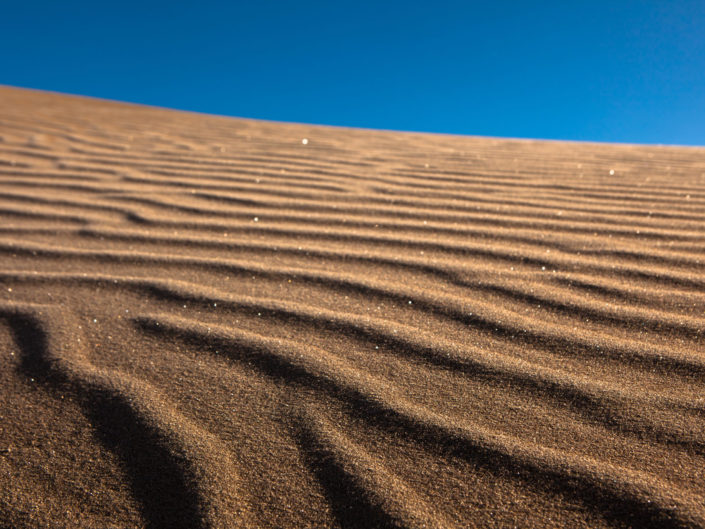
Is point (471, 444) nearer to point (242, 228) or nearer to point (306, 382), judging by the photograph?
point (306, 382)

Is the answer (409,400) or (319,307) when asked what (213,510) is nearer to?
(409,400)

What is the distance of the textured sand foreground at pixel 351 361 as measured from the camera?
0.97 meters

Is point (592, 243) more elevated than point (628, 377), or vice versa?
point (592, 243)

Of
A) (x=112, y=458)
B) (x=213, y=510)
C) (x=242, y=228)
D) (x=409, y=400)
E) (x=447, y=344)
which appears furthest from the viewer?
(x=242, y=228)

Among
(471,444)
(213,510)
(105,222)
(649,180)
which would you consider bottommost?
(213,510)

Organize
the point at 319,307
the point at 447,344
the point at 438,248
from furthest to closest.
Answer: the point at 438,248 → the point at 319,307 → the point at 447,344

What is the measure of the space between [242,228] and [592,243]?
58.3 inches

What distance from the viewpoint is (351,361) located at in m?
1.34

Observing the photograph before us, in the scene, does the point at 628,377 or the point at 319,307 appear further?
the point at 319,307

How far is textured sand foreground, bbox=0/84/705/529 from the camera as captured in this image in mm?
971

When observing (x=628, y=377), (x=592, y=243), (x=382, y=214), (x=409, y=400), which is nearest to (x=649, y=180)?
(x=592, y=243)

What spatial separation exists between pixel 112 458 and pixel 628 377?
3.84 ft

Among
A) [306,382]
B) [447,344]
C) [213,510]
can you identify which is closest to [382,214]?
[447,344]

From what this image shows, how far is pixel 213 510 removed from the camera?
0.95 m
